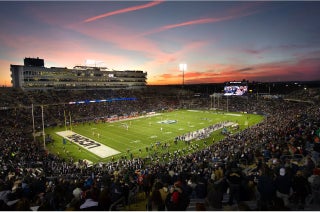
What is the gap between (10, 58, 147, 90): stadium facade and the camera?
239 ft

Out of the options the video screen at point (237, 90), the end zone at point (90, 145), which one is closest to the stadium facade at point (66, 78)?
the end zone at point (90, 145)

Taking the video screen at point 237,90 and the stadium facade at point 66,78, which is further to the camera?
the stadium facade at point 66,78

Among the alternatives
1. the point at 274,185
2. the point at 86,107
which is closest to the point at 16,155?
the point at 274,185

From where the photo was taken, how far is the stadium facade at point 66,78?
72.9 metres

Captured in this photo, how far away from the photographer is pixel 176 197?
5.40m

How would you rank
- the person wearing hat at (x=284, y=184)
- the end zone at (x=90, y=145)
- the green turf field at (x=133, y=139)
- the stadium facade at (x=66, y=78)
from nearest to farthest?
the person wearing hat at (x=284, y=184), the green turf field at (x=133, y=139), the end zone at (x=90, y=145), the stadium facade at (x=66, y=78)

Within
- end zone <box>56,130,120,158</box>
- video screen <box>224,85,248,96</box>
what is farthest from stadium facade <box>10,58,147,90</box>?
video screen <box>224,85,248,96</box>

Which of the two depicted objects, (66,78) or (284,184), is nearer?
(284,184)

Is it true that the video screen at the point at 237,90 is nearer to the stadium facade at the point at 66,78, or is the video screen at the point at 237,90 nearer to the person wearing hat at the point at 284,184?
the stadium facade at the point at 66,78

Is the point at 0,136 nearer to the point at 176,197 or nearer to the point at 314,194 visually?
the point at 176,197

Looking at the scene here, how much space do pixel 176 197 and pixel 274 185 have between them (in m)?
2.94

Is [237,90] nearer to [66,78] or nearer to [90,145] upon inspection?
[90,145]

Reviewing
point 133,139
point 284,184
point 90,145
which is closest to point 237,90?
point 133,139

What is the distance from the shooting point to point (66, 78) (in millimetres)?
84125
